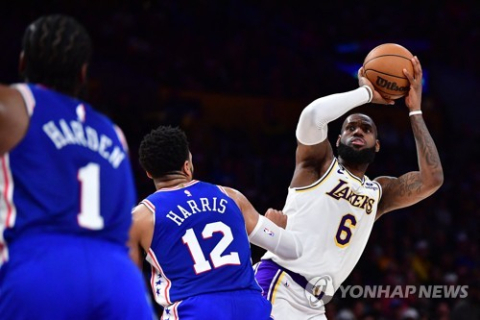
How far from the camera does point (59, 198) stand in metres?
2.60

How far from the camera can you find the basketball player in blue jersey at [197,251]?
12.8 feet

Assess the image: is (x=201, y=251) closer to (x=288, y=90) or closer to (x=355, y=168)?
(x=355, y=168)

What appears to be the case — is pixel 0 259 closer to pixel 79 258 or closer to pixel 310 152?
pixel 79 258

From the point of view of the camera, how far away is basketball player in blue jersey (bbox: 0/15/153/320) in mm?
2529

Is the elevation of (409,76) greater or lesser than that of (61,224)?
greater

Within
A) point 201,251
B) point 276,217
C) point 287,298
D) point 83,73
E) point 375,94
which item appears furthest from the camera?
point 375,94

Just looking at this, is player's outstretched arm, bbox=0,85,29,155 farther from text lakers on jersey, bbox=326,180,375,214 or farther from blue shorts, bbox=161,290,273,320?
text lakers on jersey, bbox=326,180,375,214

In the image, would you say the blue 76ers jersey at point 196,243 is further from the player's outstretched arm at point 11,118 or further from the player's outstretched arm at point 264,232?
the player's outstretched arm at point 11,118

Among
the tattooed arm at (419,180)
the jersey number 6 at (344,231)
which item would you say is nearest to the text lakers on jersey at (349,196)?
the jersey number 6 at (344,231)

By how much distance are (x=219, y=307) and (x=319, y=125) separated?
1.55 metres

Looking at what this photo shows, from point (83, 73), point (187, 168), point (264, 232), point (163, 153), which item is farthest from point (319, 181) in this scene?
point (83, 73)

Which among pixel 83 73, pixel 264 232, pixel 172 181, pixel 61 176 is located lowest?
pixel 264 232

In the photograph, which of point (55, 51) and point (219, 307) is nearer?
point (55, 51)

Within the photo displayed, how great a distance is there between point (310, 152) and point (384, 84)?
28.1 inches
